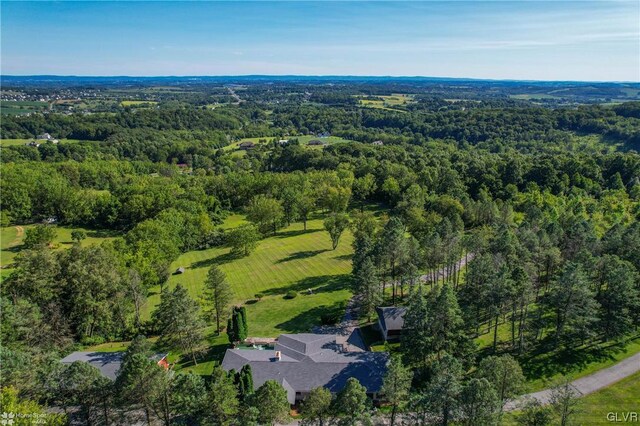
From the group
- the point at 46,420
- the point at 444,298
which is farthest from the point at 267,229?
the point at 46,420

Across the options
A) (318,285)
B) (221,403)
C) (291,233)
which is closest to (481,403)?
(221,403)

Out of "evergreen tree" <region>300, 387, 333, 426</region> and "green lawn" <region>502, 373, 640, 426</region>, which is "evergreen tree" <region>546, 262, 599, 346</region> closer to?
"green lawn" <region>502, 373, 640, 426</region>

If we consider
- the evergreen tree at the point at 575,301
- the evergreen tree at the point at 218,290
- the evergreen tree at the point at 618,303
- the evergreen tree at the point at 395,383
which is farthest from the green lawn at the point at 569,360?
the evergreen tree at the point at 218,290

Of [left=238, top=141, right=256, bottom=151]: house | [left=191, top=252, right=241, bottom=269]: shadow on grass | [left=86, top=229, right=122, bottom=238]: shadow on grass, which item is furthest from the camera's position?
[left=238, top=141, right=256, bottom=151]: house

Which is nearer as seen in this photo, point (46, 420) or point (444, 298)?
point (46, 420)

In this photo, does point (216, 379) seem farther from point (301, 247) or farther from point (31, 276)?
point (301, 247)

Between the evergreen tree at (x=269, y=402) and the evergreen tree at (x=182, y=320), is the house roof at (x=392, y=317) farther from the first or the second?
the evergreen tree at (x=182, y=320)

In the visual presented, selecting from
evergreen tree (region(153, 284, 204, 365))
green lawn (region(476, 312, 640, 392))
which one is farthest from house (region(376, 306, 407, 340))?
evergreen tree (region(153, 284, 204, 365))
